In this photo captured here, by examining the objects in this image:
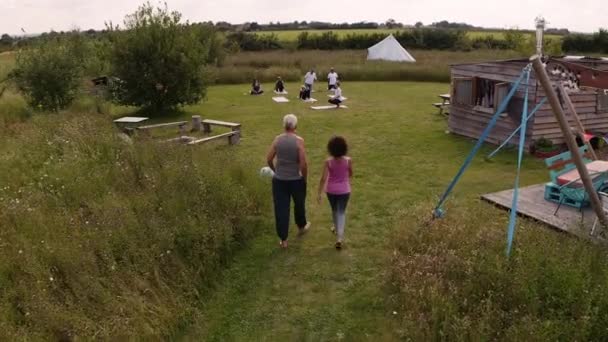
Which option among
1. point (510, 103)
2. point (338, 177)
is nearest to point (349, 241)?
point (338, 177)

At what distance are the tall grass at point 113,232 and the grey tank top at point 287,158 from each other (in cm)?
92

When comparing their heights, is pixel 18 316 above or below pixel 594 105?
below

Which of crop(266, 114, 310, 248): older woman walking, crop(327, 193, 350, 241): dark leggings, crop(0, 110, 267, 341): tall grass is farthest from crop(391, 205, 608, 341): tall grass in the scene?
crop(0, 110, 267, 341): tall grass

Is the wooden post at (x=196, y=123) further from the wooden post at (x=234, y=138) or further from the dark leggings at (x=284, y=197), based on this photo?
the dark leggings at (x=284, y=197)

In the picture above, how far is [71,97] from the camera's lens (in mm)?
16672

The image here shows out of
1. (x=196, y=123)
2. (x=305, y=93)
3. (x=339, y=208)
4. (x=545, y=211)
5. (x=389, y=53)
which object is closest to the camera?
(x=339, y=208)

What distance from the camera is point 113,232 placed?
561cm

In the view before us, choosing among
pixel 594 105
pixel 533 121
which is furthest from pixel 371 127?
pixel 594 105

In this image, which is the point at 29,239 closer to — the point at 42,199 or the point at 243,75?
the point at 42,199

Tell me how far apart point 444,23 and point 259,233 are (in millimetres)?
82526

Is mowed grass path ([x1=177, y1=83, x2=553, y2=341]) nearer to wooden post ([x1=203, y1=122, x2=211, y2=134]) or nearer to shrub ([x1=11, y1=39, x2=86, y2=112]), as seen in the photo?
wooden post ([x1=203, y1=122, x2=211, y2=134])

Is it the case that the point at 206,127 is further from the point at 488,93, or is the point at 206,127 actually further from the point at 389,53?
the point at 389,53

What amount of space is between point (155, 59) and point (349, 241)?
530 inches

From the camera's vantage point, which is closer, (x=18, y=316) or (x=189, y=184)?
(x=18, y=316)
